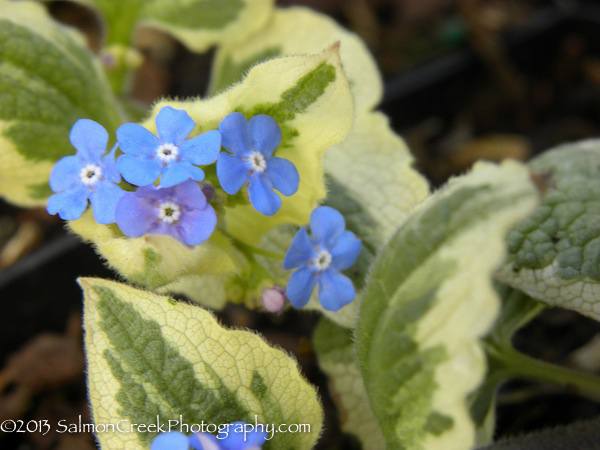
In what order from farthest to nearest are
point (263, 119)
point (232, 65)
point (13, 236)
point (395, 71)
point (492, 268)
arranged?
point (395, 71), point (13, 236), point (232, 65), point (263, 119), point (492, 268)

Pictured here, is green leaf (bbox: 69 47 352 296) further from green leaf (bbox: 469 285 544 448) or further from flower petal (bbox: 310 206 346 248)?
green leaf (bbox: 469 285 544 448)

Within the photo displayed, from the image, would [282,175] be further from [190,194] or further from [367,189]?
[367,189]

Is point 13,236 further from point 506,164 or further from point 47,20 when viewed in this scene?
point 506,164

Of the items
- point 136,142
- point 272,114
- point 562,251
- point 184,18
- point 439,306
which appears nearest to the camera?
point 439,306

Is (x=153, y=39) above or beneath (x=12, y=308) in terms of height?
above

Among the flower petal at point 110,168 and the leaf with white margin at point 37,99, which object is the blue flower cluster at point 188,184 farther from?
the leaf with white margin at point 37,99

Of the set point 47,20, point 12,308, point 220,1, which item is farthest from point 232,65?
point 12,308

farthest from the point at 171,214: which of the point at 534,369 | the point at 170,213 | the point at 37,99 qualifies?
the point at 534,369
